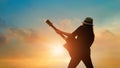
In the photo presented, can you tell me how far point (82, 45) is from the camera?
1942cm

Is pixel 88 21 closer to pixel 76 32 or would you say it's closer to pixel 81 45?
pixel 76 32

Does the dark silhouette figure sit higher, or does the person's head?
the person's head

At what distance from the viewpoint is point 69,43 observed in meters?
19.5

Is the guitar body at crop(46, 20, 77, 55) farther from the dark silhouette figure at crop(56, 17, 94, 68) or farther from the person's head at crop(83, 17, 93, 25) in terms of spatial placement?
the person's head at crop(83, 17, 93, 25)

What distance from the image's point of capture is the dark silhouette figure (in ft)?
63.3

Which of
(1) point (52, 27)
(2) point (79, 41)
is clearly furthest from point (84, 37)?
(1) point (52, 27)

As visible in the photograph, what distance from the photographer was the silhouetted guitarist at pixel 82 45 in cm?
1928

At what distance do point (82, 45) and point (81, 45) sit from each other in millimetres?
43

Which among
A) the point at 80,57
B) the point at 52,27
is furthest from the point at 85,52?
the point at 52,27

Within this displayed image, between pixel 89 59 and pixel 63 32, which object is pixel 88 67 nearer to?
pixel 89 59

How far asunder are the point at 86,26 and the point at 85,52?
111cm

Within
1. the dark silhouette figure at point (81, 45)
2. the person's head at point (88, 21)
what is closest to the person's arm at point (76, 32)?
the dark silhouette figure at point (81, 45)

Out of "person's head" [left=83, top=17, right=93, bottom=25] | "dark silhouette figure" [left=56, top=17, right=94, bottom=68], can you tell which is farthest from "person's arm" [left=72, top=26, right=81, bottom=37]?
"person's head" [left=83, top=17, right=93, bottom=25]

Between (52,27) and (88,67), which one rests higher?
(52,27)
